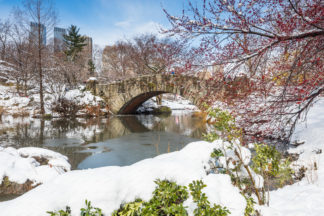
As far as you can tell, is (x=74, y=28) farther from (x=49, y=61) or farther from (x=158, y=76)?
(x=158, y=76)

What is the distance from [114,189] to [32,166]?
280 centimetres

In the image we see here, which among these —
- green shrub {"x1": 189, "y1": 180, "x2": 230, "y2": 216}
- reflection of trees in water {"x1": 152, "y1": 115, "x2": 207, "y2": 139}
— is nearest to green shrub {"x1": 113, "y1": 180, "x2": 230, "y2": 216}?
green shrub {"x1": 189, "y1": 180, "x2": 230, "y2": 216}

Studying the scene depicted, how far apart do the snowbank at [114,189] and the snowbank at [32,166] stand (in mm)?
1895

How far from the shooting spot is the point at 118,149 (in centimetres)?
591

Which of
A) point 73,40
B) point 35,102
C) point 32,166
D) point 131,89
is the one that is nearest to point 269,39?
point 32,166

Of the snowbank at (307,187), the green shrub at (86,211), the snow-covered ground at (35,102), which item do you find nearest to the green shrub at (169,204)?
the green shrub at (86,211)

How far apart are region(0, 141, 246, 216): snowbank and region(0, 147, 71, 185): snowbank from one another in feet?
6.22

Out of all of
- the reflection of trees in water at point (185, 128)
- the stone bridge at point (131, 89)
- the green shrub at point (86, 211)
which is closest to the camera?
the green shrub at point (86, 211)

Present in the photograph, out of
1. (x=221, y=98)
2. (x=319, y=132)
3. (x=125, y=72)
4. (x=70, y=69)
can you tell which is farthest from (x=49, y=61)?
(x=319, y=132)

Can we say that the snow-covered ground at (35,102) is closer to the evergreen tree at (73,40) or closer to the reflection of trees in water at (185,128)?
the reflection of trees in water at (185,128)

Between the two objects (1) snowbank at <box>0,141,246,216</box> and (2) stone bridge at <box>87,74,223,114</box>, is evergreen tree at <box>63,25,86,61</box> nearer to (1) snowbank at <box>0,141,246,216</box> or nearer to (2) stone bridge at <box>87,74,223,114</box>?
(2) stone bridge at <box>87,74,223,114</box>

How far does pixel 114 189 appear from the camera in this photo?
4.31ft

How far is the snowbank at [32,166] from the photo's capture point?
306 cm

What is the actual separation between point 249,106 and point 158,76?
9.22 meters
